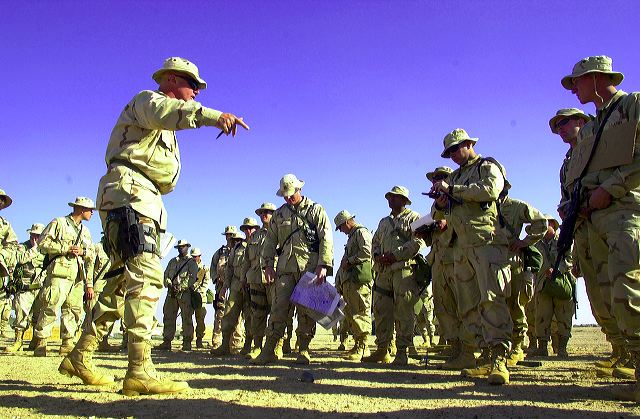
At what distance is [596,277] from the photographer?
5.21 metres

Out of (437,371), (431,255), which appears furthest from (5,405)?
(431,255)

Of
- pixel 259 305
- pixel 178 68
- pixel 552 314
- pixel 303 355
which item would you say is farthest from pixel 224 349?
pixel 178 68

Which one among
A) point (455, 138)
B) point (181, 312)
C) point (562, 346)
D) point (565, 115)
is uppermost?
point (565, 115)

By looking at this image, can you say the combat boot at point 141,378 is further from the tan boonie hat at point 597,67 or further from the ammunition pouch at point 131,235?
the tan boonie hat at point 597,67

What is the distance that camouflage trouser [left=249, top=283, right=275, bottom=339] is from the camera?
1097 centimetres

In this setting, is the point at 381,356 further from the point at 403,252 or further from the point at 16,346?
the point at 16,346

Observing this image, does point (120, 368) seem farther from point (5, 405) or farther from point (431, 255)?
point (431, 255)

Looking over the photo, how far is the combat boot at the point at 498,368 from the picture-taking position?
5707 mm

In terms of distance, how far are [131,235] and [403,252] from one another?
5.06m

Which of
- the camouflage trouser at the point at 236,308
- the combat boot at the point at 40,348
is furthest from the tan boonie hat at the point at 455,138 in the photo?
the combat boot at the point at 40,348

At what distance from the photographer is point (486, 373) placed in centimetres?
634

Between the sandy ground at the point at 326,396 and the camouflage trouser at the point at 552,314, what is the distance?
403 cm

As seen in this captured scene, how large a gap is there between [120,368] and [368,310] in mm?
4740

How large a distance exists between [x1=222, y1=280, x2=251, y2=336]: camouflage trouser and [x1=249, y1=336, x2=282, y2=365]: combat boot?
319cm
